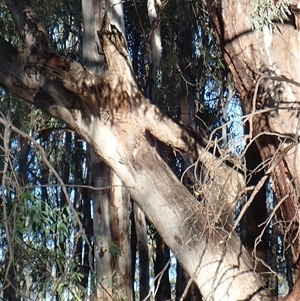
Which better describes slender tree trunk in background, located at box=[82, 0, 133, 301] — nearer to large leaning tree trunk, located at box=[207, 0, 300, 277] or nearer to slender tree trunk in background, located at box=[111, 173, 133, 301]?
slender tree trunk in background, located at box=[111, 173, 133, 301]

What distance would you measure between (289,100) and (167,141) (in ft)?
3.00

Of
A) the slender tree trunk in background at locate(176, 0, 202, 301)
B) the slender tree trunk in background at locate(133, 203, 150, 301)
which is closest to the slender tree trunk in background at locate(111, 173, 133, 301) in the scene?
the slender tree trunk in background at locate(176, 0, 202, 301)

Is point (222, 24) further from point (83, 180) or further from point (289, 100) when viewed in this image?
point (83, 180)

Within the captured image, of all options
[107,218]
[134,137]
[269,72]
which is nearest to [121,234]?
[107,218]

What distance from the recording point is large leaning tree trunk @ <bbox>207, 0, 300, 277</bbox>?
429cm

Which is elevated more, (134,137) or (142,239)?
(134,137)

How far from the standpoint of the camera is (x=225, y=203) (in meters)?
3.92

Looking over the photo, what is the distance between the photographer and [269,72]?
4.47m

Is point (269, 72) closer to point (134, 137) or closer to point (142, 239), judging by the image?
point (134, 137)

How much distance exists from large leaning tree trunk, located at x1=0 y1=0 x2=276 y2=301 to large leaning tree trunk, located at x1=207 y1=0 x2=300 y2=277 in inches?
10.1

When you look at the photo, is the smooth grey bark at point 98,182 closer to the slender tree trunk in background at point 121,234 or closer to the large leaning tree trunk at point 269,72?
the slender tree trunk in background at point 121,234

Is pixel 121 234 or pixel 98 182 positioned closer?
pixel 98 182

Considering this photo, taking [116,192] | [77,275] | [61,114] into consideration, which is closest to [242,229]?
[116,192]

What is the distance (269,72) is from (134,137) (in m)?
0.86
